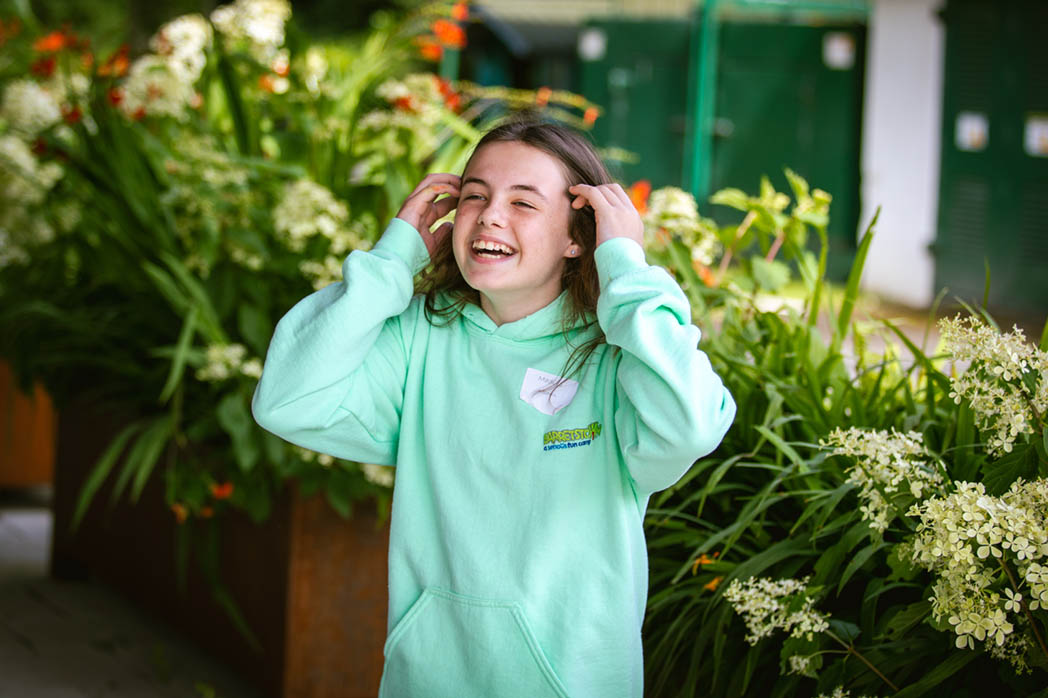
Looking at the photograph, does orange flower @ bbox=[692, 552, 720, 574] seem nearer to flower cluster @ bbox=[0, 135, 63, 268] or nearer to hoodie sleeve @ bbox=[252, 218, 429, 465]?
hoodie sleeve @ bbox=[252, 218, 429, 465]

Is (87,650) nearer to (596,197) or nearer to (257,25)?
(257,25)

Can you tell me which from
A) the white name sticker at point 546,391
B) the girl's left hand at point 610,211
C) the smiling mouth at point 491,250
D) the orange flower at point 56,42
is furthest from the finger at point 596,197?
the orange flower at point 56,42

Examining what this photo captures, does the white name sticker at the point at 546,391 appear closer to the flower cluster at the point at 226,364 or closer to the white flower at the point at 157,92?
the flower cluster at the point at 226,364

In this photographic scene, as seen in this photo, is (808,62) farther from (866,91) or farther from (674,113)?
(674,113)

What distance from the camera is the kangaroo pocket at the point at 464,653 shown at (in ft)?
4.62

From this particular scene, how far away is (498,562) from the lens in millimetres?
1444

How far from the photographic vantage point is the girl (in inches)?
55.2

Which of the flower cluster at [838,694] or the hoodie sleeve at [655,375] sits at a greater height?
the hoodie sleeve at [655,375]

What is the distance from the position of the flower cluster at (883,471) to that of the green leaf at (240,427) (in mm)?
1280

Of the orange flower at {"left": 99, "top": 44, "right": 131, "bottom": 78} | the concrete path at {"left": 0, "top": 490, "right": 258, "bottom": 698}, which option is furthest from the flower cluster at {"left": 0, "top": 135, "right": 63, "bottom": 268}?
the concrete path at {"left": 0, "top": 490, "right": 258, "bottom": 698}

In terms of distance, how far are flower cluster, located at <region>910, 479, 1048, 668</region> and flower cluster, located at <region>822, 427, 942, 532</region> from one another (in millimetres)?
72

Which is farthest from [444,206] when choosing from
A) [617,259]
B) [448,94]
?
[448,94]

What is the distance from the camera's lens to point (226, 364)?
2396 mm

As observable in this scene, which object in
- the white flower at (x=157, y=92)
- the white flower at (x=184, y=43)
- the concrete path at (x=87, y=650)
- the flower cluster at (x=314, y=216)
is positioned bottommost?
the concrete path at (x=87, y=650)
